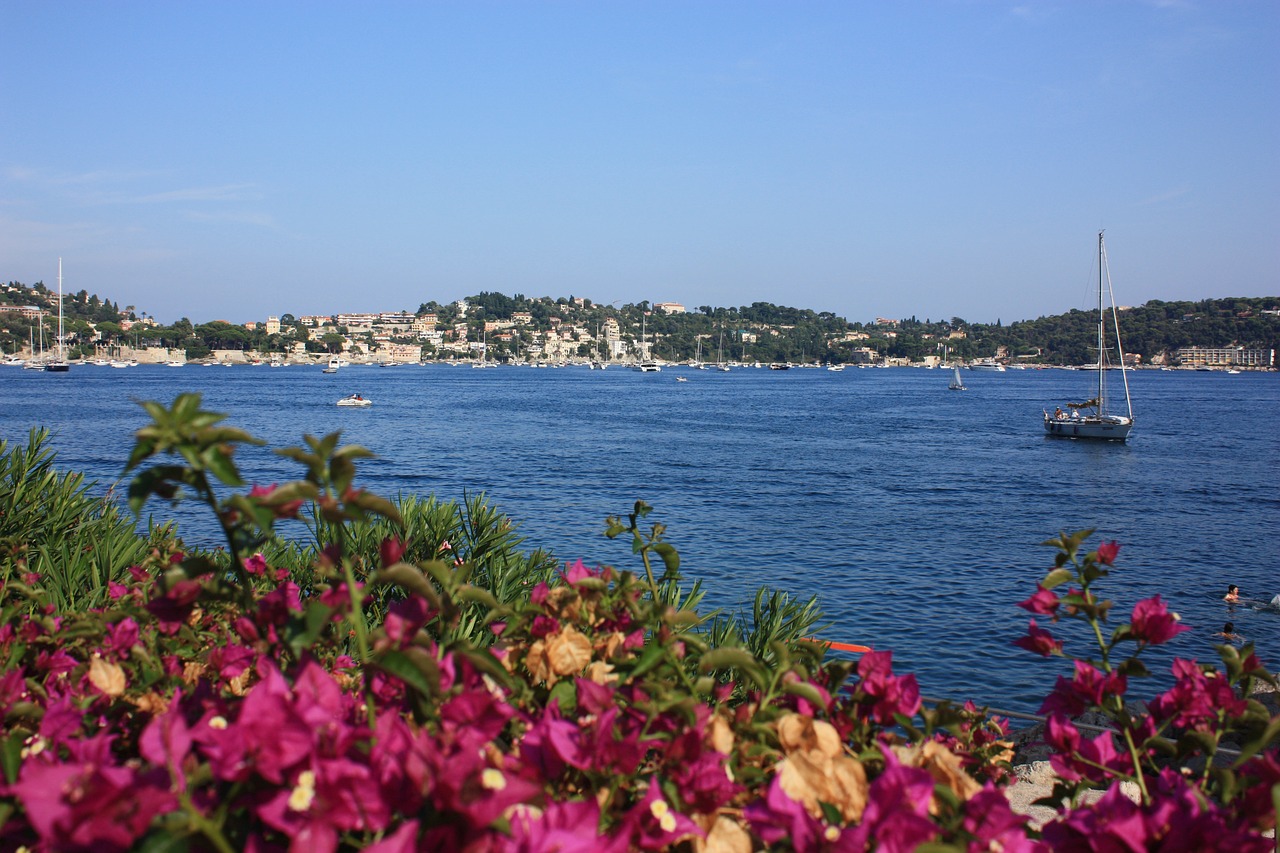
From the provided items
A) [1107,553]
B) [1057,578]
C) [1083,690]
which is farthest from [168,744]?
[1107,553]

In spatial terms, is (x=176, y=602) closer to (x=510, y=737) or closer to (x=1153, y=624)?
(x=510, y=737)

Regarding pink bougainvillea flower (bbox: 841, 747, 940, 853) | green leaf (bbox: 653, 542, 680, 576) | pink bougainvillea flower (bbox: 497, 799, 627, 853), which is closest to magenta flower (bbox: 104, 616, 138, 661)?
green leaf (bbox: 653, 542, 680, 576)

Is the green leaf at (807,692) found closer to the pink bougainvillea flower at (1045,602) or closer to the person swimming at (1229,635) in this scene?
the pink bougainvillea flower at (1045,602)

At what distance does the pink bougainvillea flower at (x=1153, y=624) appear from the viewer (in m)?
1.98

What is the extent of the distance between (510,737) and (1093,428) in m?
48.3

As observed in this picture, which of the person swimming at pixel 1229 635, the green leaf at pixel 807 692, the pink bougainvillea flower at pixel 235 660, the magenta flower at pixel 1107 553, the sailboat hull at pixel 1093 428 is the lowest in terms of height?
the person swimming at pixel 1229 635

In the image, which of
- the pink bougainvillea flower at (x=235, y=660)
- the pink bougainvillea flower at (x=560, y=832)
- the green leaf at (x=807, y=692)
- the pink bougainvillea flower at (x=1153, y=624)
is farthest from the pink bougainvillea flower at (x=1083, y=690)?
the pink bougainvillea flower at (x=235, y=660)

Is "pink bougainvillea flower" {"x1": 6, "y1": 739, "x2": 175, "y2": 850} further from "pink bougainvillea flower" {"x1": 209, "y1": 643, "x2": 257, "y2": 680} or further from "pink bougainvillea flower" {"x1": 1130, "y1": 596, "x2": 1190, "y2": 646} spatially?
"pink bougainvillea flower" {"x1": 1130, "y1": 596, "x2": 1190, "y2": 646}

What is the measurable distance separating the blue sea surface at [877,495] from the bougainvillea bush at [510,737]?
1288 millimetres

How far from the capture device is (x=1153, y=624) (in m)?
2.01

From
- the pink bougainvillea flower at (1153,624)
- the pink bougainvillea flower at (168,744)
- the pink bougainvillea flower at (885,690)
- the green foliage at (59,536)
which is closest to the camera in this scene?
the pink bougainvillea flower at (168,744)

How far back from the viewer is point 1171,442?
47.6 meters

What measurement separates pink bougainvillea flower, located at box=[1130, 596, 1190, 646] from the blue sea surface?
2.45 metres

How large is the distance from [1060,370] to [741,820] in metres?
215
